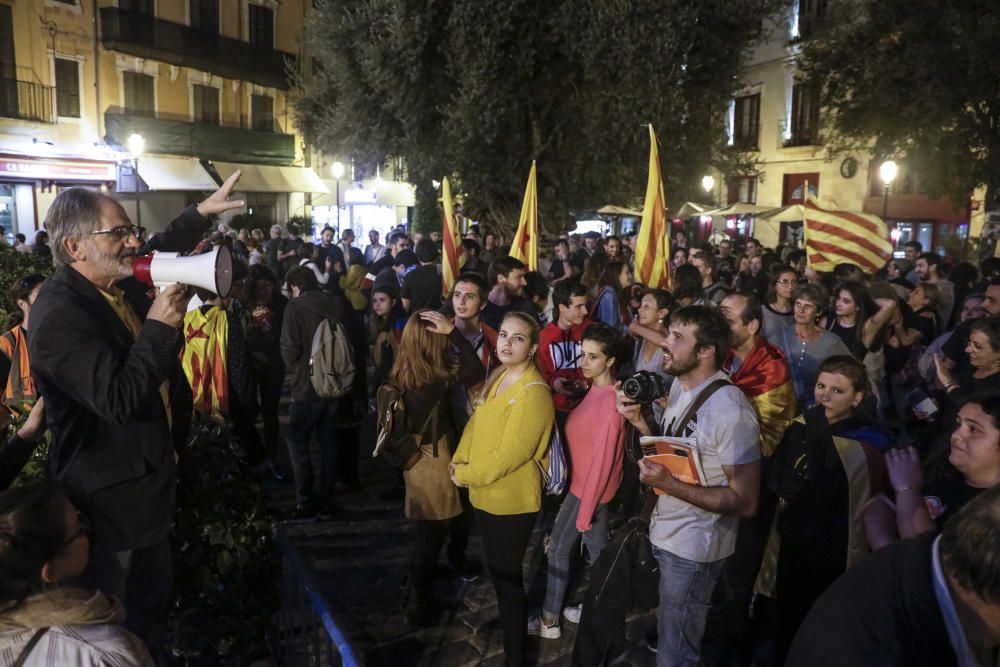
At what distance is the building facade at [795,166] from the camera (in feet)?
83.6

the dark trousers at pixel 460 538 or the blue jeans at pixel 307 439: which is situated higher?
the blue jeans at pixel 307 439

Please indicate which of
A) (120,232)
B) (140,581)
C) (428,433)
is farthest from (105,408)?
(428,433)

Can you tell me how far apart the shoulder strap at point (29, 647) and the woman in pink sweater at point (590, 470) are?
2.48m

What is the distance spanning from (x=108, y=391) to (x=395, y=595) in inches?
108

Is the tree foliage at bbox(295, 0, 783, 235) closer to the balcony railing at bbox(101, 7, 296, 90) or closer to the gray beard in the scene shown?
the balcony railing at bbox(101, 7, 296, 90)

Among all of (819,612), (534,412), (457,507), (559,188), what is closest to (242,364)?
(457,507)

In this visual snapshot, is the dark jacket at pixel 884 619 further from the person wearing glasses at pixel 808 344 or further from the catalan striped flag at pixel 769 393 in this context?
the person wearing glasses at pixel 808 344

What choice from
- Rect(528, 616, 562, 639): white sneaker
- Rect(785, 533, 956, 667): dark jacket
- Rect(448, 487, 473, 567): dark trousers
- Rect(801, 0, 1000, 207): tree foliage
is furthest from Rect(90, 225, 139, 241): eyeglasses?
Rect(801, 0, 1000, 207): tree foliage

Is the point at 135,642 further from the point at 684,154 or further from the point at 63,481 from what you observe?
the point at 684,154

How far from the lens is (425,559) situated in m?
4.02

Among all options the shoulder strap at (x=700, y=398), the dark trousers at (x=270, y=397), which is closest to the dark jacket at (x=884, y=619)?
the shoulder strap at (x=700, y=398)

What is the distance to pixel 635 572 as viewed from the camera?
3.18 m

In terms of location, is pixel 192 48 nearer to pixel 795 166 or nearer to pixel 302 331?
pixel 795 166

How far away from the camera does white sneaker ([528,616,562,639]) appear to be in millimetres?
4020
